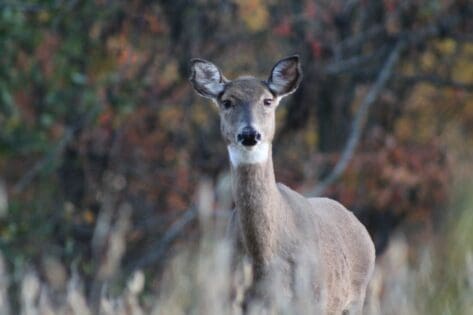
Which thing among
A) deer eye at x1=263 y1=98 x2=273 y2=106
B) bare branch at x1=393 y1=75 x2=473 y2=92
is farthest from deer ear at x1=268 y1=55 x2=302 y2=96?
bare branch at x1=393 y1=75 x2=473 y2=92

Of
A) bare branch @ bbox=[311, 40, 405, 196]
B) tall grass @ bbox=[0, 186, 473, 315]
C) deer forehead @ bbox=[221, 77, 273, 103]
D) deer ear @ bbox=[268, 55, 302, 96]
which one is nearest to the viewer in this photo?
tall grass @ bbox=[0, 186, 473, 315]

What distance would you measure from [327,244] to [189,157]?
9164 millimetres

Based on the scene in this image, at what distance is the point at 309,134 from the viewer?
63.3ft

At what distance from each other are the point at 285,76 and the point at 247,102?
1.63 feet

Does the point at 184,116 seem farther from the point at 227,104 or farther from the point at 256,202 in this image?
the point at 256,202

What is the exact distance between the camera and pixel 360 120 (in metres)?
16.8

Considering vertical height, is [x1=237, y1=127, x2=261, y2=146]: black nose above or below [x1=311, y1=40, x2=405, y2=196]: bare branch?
above

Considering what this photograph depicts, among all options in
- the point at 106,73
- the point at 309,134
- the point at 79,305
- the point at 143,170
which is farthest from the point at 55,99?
the point at 79,305

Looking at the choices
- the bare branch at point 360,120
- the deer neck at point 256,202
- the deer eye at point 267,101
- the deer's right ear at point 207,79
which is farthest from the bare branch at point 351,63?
the deer neck at point 256,202

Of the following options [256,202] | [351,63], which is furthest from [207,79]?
[351,63]

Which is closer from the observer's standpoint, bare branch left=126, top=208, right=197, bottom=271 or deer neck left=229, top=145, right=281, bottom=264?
deer neck left=229, top=145, right=281, bottom=264

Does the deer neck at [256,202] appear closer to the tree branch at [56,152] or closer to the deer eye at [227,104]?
the deer eye at [227,104]

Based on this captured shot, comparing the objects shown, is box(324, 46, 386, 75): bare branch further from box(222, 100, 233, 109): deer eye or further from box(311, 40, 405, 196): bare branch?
box(222, 100, 233, 109): deer eye

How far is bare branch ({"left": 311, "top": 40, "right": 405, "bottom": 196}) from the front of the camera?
16.3 meters
